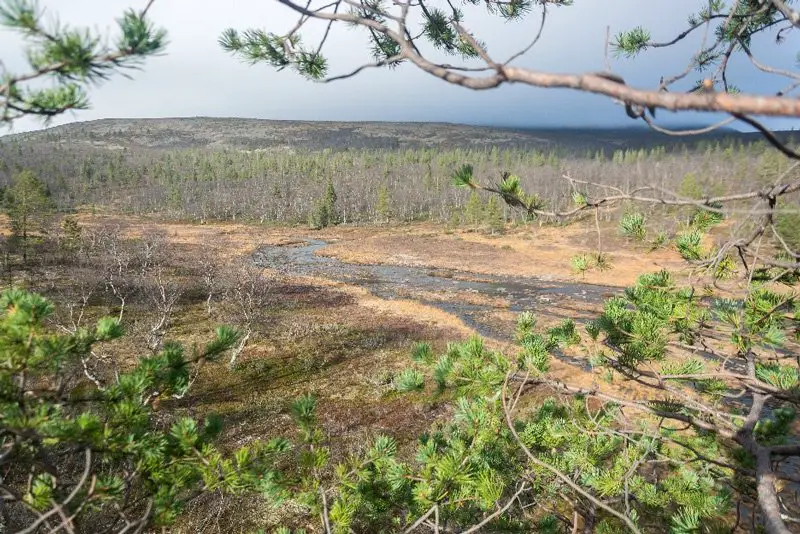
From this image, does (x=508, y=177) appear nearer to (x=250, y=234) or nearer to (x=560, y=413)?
(x=560, y=413)

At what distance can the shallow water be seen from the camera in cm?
2720

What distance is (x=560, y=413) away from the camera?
4312 mm

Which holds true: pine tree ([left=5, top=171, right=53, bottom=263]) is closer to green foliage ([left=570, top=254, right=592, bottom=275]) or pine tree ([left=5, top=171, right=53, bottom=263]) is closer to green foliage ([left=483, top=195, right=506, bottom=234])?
green foliage ([left=570, top=254, right=592, bottom=275])

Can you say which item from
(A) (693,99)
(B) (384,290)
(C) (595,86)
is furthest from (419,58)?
(B) (384,290)

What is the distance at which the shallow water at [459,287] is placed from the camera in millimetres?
27203

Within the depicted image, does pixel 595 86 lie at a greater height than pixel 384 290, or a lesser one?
greater

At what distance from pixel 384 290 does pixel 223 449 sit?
840 inches

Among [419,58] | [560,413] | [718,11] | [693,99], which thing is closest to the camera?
[693,99]

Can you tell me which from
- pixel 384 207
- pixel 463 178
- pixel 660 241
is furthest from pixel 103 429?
pixel 384 207

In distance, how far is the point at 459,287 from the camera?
33.7 metres

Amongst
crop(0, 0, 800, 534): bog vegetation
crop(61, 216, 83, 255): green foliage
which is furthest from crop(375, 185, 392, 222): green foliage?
crop(0, 0, 800, 534): bog vegetation

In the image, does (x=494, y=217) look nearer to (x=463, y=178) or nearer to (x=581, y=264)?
(x=581, y=264)

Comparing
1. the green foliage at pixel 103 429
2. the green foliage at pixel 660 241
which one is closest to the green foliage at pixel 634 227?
the green foliage at pixel 660 241

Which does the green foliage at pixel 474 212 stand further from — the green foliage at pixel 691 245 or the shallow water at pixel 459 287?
the green foliage at pixel 691 245
